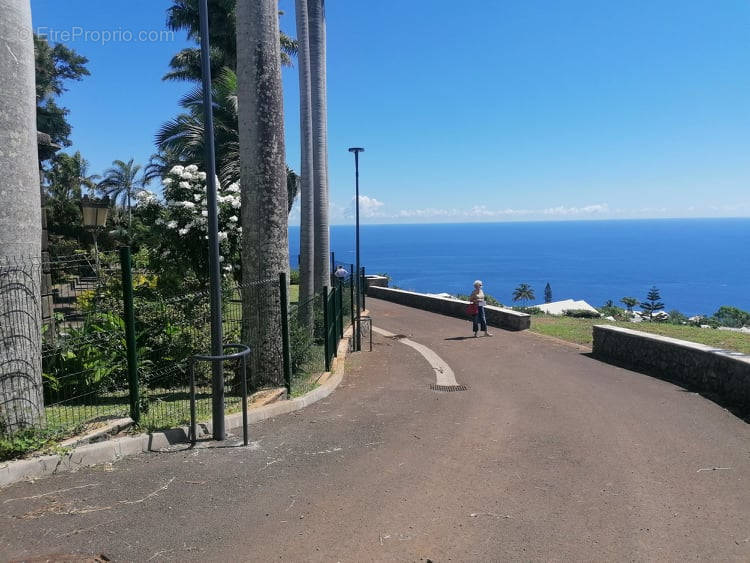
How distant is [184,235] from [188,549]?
9.18 metres

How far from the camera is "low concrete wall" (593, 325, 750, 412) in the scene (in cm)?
844

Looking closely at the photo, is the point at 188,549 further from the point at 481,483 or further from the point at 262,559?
the point at 481,483

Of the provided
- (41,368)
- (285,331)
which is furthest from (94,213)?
(41,368)

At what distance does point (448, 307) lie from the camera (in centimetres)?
2250

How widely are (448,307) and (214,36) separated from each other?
47.4 ft

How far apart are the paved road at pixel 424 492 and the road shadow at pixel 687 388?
0.88 feet

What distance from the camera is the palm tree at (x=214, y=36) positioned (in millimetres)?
22844

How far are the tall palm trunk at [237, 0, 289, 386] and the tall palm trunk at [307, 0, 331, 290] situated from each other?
708cm

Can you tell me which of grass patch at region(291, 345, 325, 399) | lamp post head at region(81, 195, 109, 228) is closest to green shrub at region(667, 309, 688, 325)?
grass patch at region(291, 345, 325, 399)

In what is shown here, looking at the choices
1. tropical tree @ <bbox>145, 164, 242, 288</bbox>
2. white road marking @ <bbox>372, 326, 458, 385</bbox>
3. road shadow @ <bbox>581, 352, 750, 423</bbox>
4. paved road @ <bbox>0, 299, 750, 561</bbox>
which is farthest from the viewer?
tropical tree @ <bbox>145, 164, 242, 288</bbox>

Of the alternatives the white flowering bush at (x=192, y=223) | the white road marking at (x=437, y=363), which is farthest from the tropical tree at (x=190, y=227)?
the white road marking at (x=437, y=363)

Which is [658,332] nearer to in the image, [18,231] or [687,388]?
[687,388]

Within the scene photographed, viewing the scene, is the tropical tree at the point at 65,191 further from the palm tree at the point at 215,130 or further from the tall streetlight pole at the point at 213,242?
the tall streetlight pole at the point at 213,242

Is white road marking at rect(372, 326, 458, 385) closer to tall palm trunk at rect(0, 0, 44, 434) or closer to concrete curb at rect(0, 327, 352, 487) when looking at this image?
concrete curb at rect(0, 327, 352, 487)
